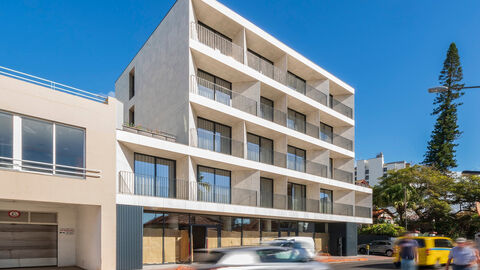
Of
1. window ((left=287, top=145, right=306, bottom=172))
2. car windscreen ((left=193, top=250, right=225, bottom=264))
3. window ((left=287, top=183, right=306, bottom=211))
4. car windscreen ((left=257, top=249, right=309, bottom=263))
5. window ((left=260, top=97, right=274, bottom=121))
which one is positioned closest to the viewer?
car windscreen ((left=193, top=250, right=225, bottom=264))

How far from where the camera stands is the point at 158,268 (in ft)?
62.3

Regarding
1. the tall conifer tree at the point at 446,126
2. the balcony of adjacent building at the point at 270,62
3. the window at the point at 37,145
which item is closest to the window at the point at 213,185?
the balcony of adjacent building at the point at 270,62

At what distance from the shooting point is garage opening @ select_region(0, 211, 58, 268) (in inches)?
654

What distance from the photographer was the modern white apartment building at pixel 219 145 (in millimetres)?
20547

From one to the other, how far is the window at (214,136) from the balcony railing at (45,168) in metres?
7.94

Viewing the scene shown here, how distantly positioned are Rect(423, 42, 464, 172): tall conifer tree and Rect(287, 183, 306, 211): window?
104 ft

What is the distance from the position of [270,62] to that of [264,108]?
447 cm

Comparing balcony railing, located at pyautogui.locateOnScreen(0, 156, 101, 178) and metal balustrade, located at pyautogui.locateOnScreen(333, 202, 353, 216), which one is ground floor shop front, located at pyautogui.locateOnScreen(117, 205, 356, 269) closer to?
balcony railing, located at pyautogui.locateOnScreen(0, 156, 101, 178)

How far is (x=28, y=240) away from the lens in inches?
679

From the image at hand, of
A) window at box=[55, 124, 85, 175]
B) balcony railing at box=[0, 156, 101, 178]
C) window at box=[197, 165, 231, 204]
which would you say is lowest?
window at box=[197, 165, 231, 204]

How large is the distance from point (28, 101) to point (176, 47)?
33.6 ft

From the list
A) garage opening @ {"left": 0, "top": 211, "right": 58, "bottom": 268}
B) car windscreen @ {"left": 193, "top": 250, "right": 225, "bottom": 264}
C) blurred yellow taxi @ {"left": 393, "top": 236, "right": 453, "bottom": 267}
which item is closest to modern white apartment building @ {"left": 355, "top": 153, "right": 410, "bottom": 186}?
blurred yellow taxi @ {"left": 393, "top": 236, "right": 453, "bottom": 267}

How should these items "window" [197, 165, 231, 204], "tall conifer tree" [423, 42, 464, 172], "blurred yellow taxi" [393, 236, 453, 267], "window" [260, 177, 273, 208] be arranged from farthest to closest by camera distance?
1. "tall conifer tree" [423, 42, 464, 172]
2. "window" [260, 177, 273, 208]
3. "window" [197, 165, 231, 204]
4. "blurred yellow taxi" [393, 236, 453, 267]

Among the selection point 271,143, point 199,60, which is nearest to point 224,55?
point 199,60
